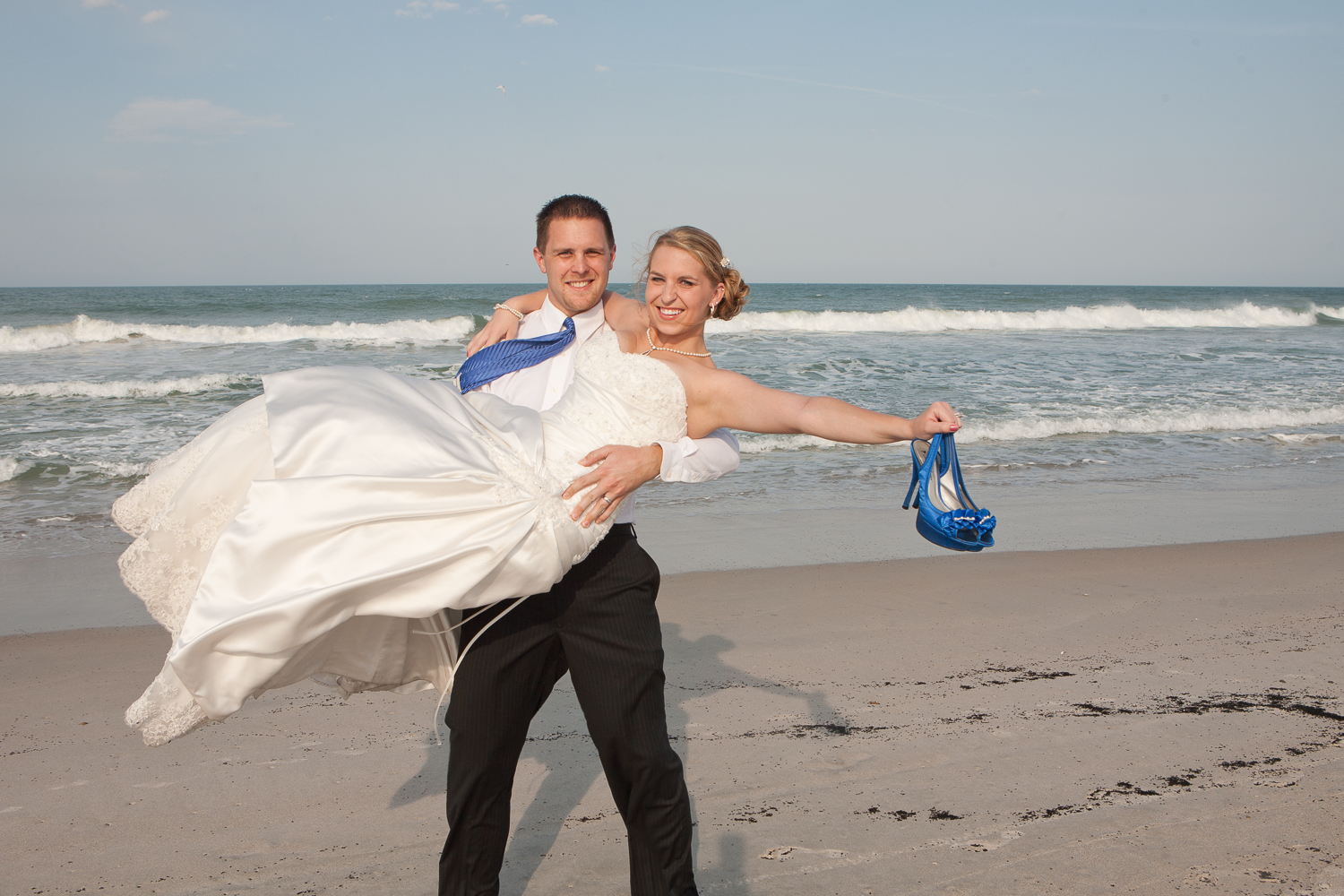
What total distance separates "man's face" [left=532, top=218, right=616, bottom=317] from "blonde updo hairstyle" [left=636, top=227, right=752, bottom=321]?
0.50 feet

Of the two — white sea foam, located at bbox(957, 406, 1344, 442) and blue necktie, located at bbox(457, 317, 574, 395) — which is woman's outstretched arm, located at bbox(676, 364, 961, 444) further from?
white sea foam, located at bbox(957, 406, 1344, 442)

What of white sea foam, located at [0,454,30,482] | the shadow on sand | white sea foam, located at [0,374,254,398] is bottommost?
the shadow on sand

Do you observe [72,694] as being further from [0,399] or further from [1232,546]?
[0,399]

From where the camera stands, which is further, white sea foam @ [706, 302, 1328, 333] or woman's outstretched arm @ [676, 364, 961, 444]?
white sea foam @ [706, 302, 1328, 333]

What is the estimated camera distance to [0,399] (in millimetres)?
13078

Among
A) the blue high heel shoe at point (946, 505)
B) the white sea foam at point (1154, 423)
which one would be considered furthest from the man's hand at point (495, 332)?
the white sea foam at point (1154, 423)

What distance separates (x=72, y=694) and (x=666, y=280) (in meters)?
3.44

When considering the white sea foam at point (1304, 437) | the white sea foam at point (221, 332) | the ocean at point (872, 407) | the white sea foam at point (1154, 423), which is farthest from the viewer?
the white sea foam at point (221, 332)

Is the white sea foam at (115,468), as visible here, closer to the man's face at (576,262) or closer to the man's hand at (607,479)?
the man's face at (576,262)

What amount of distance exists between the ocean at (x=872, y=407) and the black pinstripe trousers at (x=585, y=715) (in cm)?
390

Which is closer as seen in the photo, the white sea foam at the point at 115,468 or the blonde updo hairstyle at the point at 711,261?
the blonde updo hairstyle at the point at 711,261

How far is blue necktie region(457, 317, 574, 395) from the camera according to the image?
2617mm

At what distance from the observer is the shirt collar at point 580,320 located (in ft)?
8.80

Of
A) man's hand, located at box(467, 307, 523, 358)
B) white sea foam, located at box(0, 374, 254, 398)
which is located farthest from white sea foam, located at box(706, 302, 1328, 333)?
man's hand, located at box(467, 307, 523, 358)
